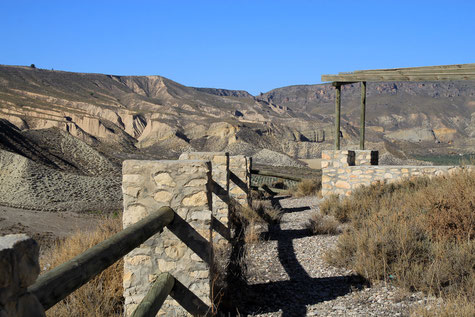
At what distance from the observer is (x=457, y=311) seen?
3.08 meters

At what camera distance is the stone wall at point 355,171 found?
364 inches

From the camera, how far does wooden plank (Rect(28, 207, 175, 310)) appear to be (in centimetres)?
171

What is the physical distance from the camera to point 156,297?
2869 millimetres

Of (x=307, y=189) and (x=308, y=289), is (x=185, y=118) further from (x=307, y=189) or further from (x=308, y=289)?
(x=308, y=289)

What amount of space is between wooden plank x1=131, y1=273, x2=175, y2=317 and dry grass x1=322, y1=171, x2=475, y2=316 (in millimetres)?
2326

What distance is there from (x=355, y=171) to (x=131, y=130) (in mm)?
38171

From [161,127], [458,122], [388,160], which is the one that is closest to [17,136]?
[161,127]

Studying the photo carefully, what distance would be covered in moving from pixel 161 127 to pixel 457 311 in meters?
40.1

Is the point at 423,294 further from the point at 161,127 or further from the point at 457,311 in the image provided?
the point at 161,127

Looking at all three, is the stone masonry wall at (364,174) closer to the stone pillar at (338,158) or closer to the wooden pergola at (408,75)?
the stone pillar at (338,158)

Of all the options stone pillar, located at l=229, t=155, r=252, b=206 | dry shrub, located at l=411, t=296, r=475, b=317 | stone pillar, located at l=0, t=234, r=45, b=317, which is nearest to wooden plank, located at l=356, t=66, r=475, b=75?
stone pillar, located at l=229, t=155, r=252, b=206

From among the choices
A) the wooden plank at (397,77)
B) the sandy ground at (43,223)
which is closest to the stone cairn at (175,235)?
the sandy ground at (43,223)

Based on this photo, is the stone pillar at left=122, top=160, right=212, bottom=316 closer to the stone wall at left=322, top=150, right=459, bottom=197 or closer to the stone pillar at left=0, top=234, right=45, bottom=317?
the stone pillar at left=0, top=234, right=45, bottom=317

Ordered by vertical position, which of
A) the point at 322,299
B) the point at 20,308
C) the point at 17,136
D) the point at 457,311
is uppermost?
the point at 17,136
